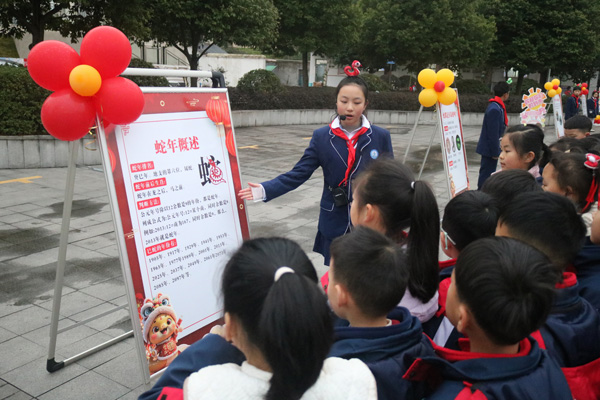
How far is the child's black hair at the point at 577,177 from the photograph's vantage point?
8.95ft

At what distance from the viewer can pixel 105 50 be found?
2078 millimetres

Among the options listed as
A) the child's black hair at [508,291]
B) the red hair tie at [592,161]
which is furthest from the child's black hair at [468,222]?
the red hair tie at [592,161]

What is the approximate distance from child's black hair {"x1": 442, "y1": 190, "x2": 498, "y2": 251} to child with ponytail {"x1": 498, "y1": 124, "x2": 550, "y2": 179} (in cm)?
200

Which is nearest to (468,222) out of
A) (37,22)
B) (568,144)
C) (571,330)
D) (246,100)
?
(571,330)

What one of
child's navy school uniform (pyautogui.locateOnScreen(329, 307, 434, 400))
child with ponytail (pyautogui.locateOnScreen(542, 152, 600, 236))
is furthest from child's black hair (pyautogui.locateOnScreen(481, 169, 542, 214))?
child's navy school uniform (pyautogui.locateOnScreen(329, 307, 434, 400))

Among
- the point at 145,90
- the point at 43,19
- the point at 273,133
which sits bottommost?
the point at 273,133

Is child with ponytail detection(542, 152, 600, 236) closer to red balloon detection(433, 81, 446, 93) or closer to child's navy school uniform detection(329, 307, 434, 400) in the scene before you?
child's navy school uniform detection(329, 307, 434, 400)

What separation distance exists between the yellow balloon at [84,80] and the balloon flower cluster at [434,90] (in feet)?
10.1

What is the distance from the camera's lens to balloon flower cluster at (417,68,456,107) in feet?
14.8

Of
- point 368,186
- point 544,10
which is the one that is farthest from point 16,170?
point 544,10

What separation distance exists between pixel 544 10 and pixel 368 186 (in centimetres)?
1996

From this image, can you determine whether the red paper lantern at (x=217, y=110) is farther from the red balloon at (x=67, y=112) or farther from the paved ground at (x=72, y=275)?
the paved ground at (x=72, y=275)

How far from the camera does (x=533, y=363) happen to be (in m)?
1.38

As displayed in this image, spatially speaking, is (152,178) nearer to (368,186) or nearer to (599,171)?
(368,186)
